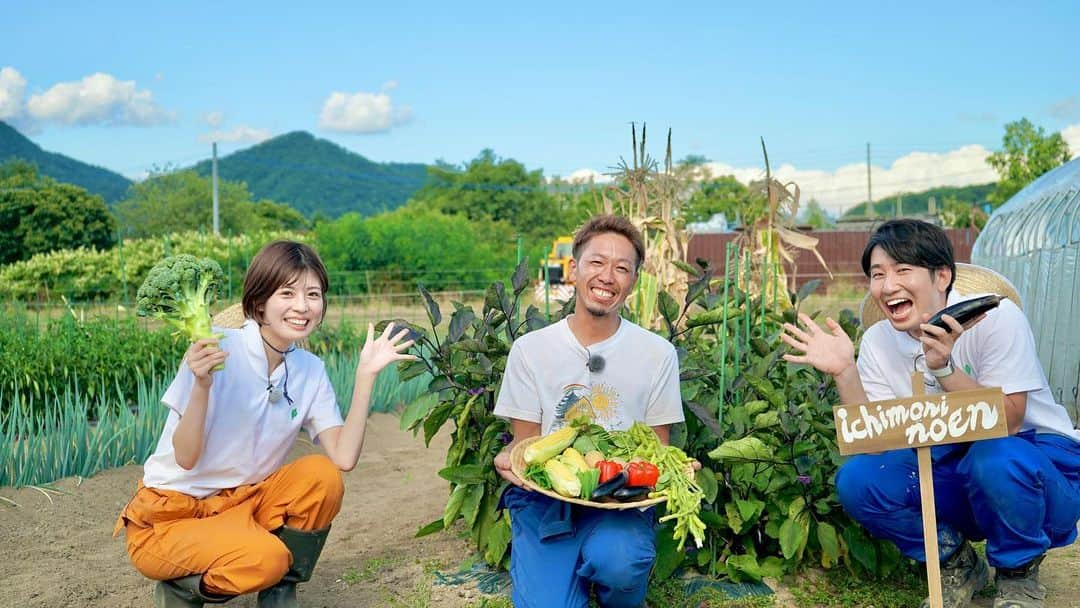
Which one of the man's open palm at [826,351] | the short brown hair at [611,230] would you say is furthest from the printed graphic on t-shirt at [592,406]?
the man's open palm at [826,351]

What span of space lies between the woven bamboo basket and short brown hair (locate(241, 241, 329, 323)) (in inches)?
30.6

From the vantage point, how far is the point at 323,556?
153 inches

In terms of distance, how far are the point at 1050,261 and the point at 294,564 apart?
22.4 ft

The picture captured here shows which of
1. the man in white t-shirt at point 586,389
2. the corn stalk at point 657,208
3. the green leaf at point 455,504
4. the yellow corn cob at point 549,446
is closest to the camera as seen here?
the yellow corn cob at point 549,446

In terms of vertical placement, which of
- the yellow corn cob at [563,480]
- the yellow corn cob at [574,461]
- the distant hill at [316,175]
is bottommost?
the yellow corn cob at [563,480]

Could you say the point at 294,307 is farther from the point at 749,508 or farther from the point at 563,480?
the point at 749,508

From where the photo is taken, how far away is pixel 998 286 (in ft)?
11.5

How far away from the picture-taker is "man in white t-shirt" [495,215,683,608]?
8.84 feet

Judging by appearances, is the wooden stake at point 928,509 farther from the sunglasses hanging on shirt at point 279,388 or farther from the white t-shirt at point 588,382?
the sunglasses hanging on shirt at point 279,388

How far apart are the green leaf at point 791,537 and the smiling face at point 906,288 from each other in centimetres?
79

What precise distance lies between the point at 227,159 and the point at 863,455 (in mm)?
162827

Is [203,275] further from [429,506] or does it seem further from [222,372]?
[429,506]

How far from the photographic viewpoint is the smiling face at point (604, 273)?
2.77 meters

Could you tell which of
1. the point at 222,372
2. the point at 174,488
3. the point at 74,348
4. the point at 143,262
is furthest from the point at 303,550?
the point at 143,262
